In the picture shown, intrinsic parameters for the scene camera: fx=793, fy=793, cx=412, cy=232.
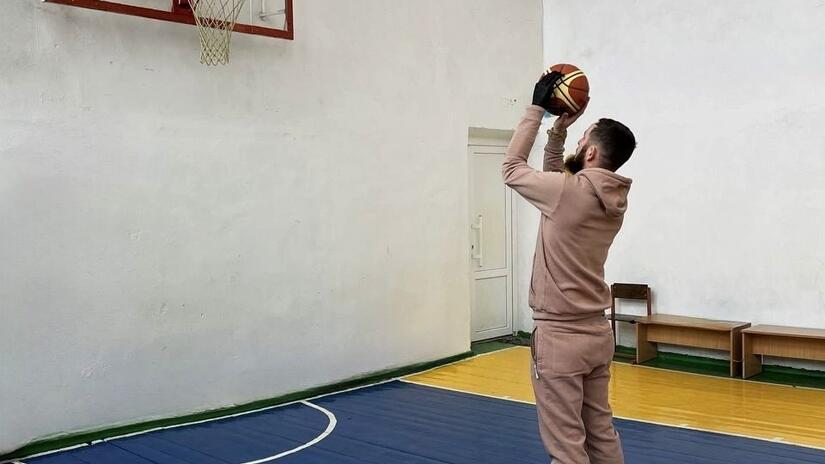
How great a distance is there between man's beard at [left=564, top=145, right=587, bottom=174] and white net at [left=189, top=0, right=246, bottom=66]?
10.8 feet

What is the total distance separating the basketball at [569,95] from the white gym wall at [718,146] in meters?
4.58

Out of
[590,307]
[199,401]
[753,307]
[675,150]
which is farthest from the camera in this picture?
[675,150]

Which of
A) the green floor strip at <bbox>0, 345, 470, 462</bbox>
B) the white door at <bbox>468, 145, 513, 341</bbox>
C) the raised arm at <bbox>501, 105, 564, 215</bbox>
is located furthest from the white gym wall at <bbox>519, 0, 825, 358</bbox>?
the raised arm at <bbox>501, 105, 564, 215</bbox>

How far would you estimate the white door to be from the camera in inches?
328

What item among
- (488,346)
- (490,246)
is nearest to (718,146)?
(490,246)

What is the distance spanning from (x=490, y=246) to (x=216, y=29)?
395 centimetres

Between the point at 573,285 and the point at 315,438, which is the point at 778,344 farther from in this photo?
the point at 573,285

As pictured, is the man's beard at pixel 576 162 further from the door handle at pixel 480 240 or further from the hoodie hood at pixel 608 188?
the door handle at pixel 480 240

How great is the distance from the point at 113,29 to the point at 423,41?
9.83 feet

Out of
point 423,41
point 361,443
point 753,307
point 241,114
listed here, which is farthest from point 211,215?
point 753,307

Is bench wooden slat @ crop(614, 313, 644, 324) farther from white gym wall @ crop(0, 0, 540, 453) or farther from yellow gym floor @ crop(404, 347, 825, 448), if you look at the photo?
white gym wall @ crop(0, 0, 540, 453)

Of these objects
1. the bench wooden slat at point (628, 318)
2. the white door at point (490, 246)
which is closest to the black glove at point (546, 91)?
the bench wooden slat at point (628, 318)

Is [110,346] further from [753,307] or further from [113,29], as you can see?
[753,307]

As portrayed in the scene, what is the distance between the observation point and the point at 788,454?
15.6 feet
